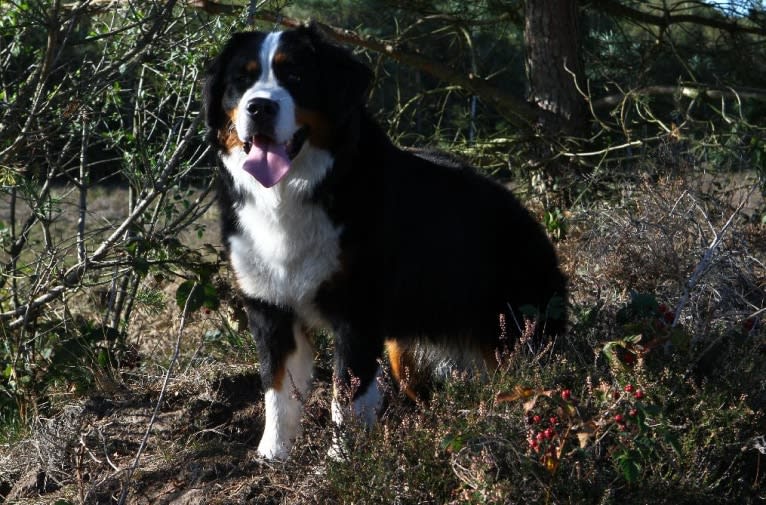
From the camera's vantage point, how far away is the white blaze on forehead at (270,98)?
3.70m

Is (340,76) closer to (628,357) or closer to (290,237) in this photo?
(290,237)

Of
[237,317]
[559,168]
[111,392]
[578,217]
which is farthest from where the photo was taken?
[559,168]

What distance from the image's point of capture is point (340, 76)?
394 cm

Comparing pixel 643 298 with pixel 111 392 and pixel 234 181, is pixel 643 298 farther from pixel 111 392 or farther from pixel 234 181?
pixel 111 392

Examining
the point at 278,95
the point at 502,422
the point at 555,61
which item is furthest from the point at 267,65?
the point at 555,61

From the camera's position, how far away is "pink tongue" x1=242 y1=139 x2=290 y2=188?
3.80 meters

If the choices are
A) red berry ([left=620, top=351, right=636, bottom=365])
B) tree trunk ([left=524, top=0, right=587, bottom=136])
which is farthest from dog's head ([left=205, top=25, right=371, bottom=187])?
tree trunk ([left=524, top=0, right=587, bottom=136])

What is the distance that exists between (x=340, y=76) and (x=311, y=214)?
58 cm

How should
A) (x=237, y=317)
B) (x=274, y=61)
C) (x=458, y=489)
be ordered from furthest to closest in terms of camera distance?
(x=237, y=317) → (x=274, y=61) → (x=458, y=489)

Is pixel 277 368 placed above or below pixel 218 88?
below

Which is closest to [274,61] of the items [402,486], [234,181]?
[234,181]

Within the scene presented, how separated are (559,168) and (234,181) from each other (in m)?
3.57

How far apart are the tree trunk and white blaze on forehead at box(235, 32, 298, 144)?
340 centimetres

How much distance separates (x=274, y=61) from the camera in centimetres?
384
